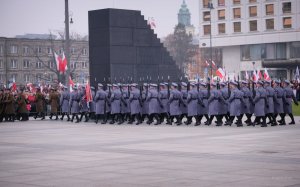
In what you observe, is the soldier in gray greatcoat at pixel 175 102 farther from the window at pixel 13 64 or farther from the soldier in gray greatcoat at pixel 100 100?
the window at pixel 13 64

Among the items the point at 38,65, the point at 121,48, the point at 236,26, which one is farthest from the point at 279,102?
the point at 38,65

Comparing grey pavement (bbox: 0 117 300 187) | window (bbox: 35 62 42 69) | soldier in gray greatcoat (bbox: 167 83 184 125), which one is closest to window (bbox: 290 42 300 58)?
window (bbox: 35 62 42 69)

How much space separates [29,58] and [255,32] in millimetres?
31599

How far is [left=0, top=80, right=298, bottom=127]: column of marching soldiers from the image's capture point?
24.2m

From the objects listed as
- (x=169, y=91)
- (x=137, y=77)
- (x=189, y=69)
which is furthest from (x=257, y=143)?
(x=189, y=69)

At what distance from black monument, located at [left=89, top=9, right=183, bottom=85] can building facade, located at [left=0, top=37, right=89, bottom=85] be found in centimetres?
5778

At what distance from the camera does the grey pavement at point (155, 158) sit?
1117 centimetres

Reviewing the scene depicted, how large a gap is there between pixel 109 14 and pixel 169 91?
240 inches

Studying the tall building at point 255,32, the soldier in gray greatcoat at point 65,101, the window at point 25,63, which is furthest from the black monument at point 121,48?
the window at point 25,63

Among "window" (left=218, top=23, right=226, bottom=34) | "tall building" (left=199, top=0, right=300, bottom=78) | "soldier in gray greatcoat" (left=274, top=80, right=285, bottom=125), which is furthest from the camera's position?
"window" (left=218, top=23, right=226, bottom=34)

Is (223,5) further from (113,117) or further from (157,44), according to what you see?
(113,117)

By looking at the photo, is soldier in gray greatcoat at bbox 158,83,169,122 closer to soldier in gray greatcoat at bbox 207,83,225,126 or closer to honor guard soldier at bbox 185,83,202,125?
honor guard soldier at bbox 185,83,202,125

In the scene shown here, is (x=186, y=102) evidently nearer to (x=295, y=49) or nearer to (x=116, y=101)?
(x=116, y=101)

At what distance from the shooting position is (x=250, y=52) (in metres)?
84.1
